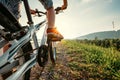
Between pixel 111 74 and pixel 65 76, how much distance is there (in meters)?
1.23

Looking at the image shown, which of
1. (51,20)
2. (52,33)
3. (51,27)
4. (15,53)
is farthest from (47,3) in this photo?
(15,53)

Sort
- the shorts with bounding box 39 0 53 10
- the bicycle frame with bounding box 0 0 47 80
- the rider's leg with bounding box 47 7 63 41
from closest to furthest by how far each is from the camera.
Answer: the bicycle frame with bounding box 0 0 47 80
the shorts with bounding box 39 0 53 10
the rider's leg with bounding box 47 7 63 41

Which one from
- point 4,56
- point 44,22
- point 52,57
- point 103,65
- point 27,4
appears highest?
point 27,4

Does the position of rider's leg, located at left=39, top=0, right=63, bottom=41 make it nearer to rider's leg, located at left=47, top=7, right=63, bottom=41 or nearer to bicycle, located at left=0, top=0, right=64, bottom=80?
rider's leg, located at left=47, top=7, right=63, bottom=41

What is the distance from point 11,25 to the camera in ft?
9.42

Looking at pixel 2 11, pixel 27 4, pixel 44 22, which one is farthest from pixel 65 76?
pixel 2 11

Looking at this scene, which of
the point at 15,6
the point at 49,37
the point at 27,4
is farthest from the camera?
the point at 49,37

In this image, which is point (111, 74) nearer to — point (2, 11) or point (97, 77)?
point (97, 77)

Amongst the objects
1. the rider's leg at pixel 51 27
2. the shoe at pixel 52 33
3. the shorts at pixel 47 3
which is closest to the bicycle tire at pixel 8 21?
the shorts at pixel 47 3

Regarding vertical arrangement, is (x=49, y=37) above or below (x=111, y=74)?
above

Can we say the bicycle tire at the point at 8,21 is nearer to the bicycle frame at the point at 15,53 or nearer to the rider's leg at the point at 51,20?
the bicycle frame at the point at 15,53

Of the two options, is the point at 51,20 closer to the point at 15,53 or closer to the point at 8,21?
the point at 8,21

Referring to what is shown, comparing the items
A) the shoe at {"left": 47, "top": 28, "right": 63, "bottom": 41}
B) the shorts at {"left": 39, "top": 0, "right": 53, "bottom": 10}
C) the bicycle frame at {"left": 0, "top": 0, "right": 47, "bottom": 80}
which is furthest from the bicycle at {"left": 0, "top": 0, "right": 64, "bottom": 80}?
the shorts at {"left": 39, "top": 0, "right": 53, "bottom": 10}

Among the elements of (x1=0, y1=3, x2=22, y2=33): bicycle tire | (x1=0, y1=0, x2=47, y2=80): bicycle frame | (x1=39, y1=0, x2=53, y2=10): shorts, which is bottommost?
(x1=0, y1=0, x2=47, y2=80): bicycle frame
